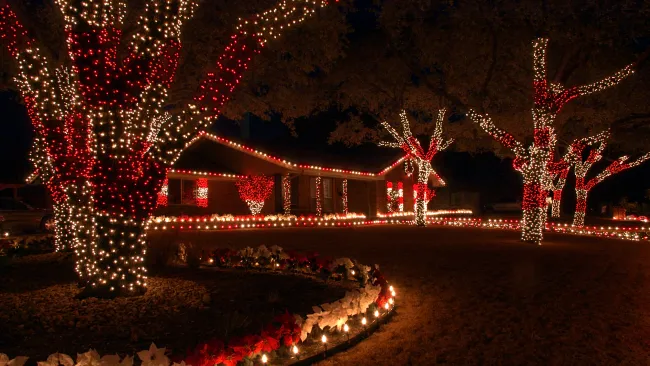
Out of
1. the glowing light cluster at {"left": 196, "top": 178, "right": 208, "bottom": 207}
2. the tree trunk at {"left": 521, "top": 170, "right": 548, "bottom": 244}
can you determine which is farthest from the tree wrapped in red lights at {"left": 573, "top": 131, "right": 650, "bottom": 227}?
the glowing light cluster at {"left": 196, "top": 178, "right": 208, "bottom": 207}

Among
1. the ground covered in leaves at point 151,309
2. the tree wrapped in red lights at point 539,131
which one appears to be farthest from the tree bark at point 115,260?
the tree wrapped in red lights at point 539,131

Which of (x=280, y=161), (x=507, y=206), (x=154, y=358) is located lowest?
(x=154, y=358)

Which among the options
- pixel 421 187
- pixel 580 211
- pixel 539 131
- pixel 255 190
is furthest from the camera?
pixel 580 211

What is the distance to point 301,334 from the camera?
18.7ft

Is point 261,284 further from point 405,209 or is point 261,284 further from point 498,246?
point 405,209

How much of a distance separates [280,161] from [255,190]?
1.75m

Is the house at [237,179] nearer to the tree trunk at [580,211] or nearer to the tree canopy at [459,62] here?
the tree canopy at [459,62]

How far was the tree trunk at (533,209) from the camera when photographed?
55.2 feet

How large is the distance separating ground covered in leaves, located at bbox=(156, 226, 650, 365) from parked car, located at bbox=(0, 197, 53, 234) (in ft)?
42.0

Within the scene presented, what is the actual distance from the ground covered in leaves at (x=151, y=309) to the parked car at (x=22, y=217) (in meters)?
13.0

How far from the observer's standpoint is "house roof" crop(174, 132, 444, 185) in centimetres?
2523

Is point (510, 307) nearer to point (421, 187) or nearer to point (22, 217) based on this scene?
point (421, 187)

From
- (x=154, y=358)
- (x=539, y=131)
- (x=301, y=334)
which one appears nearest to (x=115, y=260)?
(x=301, y=334)

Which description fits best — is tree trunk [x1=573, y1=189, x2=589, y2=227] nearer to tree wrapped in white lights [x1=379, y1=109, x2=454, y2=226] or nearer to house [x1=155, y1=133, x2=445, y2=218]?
tree wrapped in white lights [x1=379, y1=109, x2=454, y2=226]
